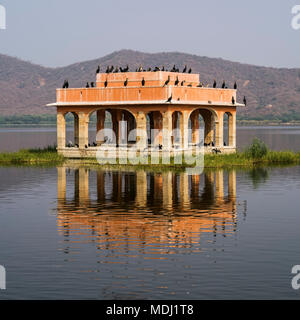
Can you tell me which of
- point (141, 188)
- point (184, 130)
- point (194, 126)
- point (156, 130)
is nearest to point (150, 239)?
point (141, 188)

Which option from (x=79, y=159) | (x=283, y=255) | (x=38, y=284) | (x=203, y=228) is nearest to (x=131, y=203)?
(x=203, y=228)

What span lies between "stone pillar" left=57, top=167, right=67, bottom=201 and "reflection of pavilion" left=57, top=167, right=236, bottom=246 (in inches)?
2.0

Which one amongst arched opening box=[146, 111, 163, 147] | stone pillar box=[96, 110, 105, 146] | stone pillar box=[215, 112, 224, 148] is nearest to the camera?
arched opening box=[146, 111, 163, 147]

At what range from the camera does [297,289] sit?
66.4ft

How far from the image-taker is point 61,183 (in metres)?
44.5

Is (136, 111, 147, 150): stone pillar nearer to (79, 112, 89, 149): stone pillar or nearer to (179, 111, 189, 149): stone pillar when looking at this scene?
(179, 111, 189, 149): stone pillar

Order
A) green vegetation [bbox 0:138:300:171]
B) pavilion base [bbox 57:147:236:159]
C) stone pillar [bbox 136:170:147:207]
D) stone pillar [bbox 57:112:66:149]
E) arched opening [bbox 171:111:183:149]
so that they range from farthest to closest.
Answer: stone pillar [bbox 57:112:66:149] < arched opening [bbox 171:111:183:149] < pavilion base [bbox 57:147:236:159] < green vegetation [bbox 0:138:300:171] < stone pillar [bbox 136:170:147:207]

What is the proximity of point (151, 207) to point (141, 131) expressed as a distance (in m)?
24.1

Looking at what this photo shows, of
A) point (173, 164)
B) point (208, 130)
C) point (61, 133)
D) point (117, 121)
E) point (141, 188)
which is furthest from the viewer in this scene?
point (117, 121)

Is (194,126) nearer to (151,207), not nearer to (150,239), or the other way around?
(151,207)

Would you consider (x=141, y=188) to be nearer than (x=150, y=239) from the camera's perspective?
No

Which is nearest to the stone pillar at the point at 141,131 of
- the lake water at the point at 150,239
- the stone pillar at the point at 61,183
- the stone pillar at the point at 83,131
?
the stone pillar at the point at 83,131

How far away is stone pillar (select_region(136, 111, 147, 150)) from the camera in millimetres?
57344

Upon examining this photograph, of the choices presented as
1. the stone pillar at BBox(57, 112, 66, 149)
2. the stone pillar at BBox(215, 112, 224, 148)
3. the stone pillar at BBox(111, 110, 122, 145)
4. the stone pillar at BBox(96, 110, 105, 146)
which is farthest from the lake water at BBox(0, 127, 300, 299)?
the stone pillar at BBox(111, 110, 122, 145)
